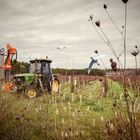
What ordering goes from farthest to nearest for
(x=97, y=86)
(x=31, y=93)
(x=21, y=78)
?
(x=97, y=86), (x=21, y=78), (x=31, y=93)

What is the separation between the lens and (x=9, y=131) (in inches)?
181

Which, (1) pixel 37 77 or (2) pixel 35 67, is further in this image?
(2) pixel 35 67

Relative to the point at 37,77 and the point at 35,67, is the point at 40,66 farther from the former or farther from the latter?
the point at 37,77

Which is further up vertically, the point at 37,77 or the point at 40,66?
the point at 40,66

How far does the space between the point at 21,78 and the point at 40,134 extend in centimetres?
754

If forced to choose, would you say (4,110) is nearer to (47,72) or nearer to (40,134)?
(40,134)

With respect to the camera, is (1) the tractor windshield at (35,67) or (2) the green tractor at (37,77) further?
(1) the tractor windshield at (35,67)

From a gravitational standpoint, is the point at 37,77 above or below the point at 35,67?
below

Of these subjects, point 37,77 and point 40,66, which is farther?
point 40,66

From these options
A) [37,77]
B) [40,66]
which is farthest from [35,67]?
[37,77]

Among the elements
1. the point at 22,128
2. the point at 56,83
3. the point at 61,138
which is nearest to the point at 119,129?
the point at 61,138

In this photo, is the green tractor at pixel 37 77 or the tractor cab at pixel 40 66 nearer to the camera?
the green tractor at pixel 37 77

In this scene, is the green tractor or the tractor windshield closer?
the green tractor

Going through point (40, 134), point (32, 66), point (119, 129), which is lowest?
point (40, 134)
